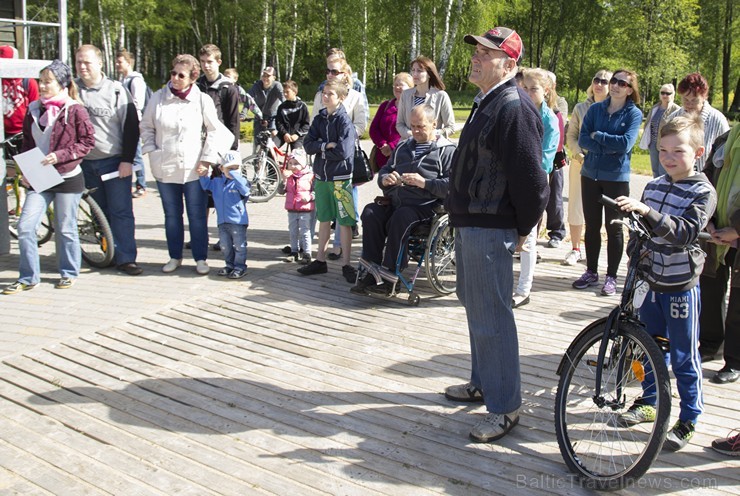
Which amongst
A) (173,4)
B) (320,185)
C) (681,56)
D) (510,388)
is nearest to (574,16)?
(681,56)

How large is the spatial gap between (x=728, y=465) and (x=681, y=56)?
36.7m

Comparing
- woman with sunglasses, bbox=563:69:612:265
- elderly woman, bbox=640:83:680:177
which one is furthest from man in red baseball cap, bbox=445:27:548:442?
elderly woman, bbox=640:83:680:177

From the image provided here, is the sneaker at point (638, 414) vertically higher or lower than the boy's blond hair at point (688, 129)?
lower

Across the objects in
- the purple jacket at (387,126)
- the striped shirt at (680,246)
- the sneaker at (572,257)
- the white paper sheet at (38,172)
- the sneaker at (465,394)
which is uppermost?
the purple jacket at (387,126)

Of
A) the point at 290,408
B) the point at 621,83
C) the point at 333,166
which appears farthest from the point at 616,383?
the point at 333,166

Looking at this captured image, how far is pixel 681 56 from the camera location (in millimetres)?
36281

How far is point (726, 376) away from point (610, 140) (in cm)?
226

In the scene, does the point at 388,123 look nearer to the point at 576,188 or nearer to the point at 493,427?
the point at 576,188

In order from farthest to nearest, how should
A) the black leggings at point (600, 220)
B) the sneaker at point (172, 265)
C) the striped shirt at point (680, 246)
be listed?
the sneaker at point (172, 265) < the black leggings at point (600, 220) < the striped shirt at point (680, 246)

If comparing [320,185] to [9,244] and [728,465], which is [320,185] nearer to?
[9,244]

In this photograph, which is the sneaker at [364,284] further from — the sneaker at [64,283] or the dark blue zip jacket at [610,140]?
the sneaker at [64,283]

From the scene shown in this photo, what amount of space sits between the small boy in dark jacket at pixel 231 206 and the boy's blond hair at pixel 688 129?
4.08 meters

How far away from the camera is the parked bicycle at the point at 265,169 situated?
→ 11.1 metres

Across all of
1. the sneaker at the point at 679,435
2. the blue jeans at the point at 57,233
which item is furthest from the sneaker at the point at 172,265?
the sneaker at the point at 679,435
